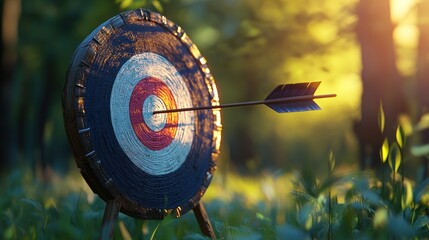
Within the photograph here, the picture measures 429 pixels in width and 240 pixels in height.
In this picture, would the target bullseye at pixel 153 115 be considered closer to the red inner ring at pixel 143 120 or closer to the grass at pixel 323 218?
the red inner ring at pixel 143 120

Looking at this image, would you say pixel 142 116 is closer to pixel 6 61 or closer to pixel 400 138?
pixel 400 138

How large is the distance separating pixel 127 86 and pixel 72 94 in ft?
1.35

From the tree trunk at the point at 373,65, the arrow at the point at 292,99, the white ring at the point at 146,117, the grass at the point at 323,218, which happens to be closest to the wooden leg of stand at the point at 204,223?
the grass at the point at 323,218

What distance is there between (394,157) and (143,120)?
131cm

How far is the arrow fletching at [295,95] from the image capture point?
3.52 m

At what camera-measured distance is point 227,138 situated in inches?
763

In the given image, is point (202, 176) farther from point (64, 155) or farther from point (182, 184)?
point (64, 155)

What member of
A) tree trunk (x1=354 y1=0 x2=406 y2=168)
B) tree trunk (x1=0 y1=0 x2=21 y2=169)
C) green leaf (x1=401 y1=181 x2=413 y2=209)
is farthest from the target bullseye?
tree trunk (x1=0 y1=0 x2=21 y2=169)

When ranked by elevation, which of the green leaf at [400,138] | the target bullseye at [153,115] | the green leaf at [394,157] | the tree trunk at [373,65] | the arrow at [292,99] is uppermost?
the tree trunk at [373,65]

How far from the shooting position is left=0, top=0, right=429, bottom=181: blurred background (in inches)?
298

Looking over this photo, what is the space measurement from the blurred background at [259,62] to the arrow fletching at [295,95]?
0.91ft

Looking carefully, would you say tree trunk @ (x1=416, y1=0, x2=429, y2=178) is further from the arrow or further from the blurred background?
the arrow

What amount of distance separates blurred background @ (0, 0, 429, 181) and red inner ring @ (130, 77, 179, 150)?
860 mm

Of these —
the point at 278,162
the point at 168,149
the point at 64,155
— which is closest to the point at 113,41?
the point at 168,149
